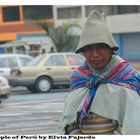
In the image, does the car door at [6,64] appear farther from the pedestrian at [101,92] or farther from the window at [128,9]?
the window at [128,9]

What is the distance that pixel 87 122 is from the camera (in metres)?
3.51

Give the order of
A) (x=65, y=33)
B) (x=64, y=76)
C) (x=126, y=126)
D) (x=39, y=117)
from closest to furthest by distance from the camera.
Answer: (x=126, y=126), (x=39, y=117), (x=64, y=76), (x=65, y=33)

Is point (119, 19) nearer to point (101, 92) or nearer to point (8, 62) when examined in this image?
point (8, 62)

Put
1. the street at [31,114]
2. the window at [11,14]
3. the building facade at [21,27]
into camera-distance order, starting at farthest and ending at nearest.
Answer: the window at [11,14]
the building facade at [21,27]
the street at [31,114]

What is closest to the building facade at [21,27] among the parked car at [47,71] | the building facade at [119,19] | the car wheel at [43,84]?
the building facade at [119,19]

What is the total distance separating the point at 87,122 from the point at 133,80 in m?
0.36

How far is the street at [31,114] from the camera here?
1121 cm

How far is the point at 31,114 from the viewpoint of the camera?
14.5m

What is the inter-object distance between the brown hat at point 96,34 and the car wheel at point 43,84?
18.4 metres

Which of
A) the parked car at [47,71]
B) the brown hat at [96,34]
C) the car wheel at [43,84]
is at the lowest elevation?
the car wheel at [43,84]

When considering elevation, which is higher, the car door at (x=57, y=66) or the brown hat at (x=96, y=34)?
the brown hat at (x=96, y=34)

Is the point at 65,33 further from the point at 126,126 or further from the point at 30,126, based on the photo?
the point at 126,126

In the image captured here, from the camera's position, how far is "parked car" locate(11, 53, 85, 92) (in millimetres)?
21656
